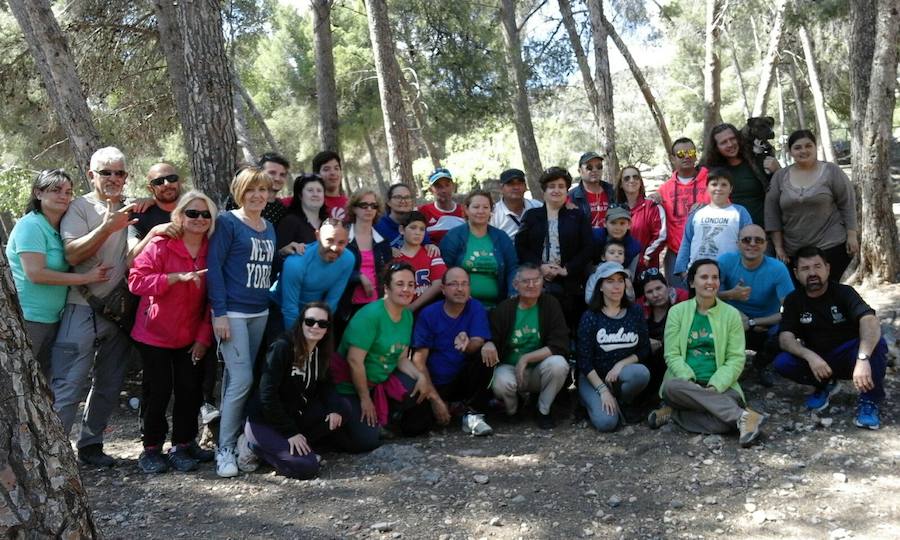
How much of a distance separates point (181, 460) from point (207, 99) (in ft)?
9.81

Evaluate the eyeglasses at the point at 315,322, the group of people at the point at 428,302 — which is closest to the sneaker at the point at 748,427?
the group of people at the point at 428,302

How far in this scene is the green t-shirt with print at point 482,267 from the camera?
5.75 meters

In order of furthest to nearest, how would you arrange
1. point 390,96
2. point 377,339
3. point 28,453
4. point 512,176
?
point 390,96
point 512,176
point 377,339
point 28,453

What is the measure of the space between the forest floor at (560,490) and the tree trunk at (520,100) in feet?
34.9

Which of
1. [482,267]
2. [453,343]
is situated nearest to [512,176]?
[482,267]

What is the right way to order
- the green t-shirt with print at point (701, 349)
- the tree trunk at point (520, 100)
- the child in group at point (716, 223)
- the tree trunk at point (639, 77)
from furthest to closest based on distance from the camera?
1. the tree trunk at point (639, 77)
2. the tree trunk at point (520, 100)
3. the child in group at point (716, 223)
4. the green t-shirt with print at point (701, 349)

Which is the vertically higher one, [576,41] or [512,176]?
[576,41]

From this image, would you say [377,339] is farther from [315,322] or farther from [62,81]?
[62,81]

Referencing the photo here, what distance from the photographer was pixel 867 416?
4922 mm

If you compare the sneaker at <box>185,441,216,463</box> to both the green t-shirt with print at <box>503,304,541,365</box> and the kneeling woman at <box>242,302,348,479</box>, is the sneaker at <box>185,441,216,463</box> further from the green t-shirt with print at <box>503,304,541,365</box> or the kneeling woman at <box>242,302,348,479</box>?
the green t-shirt with print at <box>503,304,541,365</box>

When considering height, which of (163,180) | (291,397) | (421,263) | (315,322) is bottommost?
(291,397)

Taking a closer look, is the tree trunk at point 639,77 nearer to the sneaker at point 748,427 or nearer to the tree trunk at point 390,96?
the tree trunk at point 390,96

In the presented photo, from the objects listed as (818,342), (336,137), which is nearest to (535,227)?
(818,342)

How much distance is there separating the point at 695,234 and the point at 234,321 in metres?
3.77
